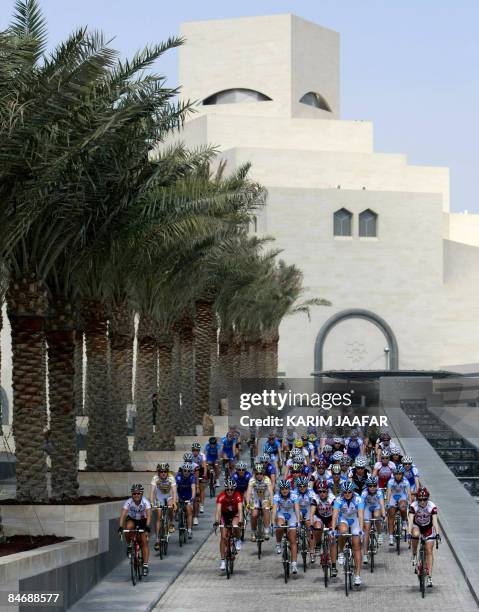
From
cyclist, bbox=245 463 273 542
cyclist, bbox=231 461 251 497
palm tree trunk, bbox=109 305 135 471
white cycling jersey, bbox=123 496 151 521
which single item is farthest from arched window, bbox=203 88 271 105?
white cycling jersey, bbox=123 496 151 521

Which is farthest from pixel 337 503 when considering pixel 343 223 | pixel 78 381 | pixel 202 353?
pixel 343 223

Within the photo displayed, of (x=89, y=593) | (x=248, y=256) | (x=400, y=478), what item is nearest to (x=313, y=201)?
(x=248, y=256)

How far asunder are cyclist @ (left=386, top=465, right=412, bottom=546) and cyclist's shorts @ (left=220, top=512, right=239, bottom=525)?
10.3 ft

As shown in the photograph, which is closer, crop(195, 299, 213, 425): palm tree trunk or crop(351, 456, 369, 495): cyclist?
crop(351, 456, 369, 495): cyclist

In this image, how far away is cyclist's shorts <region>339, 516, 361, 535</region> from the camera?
16266 millimetres

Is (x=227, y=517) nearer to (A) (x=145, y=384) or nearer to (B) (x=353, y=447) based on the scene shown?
(B) (x=353, y=447)

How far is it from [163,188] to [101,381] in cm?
441

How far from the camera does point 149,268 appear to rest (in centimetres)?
2423

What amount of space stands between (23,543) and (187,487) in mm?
5294

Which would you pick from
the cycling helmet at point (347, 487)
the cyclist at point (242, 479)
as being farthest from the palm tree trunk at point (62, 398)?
the cycling helmet at point (347, 487)

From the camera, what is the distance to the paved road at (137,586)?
14.6 meters

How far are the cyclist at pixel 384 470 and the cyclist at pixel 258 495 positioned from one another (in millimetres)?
2218

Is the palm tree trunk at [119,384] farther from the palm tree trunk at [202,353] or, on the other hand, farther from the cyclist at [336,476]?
the palm tree trunk at [202,353]

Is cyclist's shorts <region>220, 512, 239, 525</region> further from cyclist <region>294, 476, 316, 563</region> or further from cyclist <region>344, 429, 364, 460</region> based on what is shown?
cyclist <region>344, 429, 364, 460</region>
